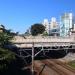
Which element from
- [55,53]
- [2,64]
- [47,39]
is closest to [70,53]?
[47,39]

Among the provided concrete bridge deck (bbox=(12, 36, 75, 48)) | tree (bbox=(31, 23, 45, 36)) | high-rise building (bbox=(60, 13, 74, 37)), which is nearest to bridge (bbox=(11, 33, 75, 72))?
concrete bridge deck (bbox=(12, 36, 75, 48))

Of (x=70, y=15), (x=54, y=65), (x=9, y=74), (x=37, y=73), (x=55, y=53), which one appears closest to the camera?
(x=9, y=74)

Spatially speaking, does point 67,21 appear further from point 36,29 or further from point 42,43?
point 42,43

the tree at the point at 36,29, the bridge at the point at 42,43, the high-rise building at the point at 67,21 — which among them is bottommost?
the bridge at the point at 42,43

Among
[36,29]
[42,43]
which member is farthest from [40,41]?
[36,29]

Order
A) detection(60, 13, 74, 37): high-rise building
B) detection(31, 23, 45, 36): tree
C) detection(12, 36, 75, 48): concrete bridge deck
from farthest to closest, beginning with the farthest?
detection(60, 13, 74, 37): high-rise building, detection(31, 23, 45, 36): tree, detection(12, 36, 75, 48): concrete bridge deck

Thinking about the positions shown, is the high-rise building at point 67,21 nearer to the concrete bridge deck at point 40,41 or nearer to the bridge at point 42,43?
the bridge at point 42,43

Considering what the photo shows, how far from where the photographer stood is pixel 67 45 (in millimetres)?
62156

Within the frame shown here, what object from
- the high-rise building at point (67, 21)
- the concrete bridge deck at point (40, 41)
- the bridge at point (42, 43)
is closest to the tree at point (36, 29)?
the high-rise building at point (67, 21)

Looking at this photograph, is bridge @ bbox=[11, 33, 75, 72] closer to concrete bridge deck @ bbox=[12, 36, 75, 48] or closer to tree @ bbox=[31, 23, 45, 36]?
concrete bridge deck @ bbox=[12, 36, 75, 48]

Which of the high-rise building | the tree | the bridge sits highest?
the high-rise building

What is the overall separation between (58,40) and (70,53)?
5.58 meters

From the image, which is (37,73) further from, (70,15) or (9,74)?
(70,15)

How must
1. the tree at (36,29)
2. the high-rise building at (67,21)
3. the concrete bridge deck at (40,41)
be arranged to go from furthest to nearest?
the high-rise building at (67,21) → the tree at (36,29) → the concrete bridge deck at (40,41)
